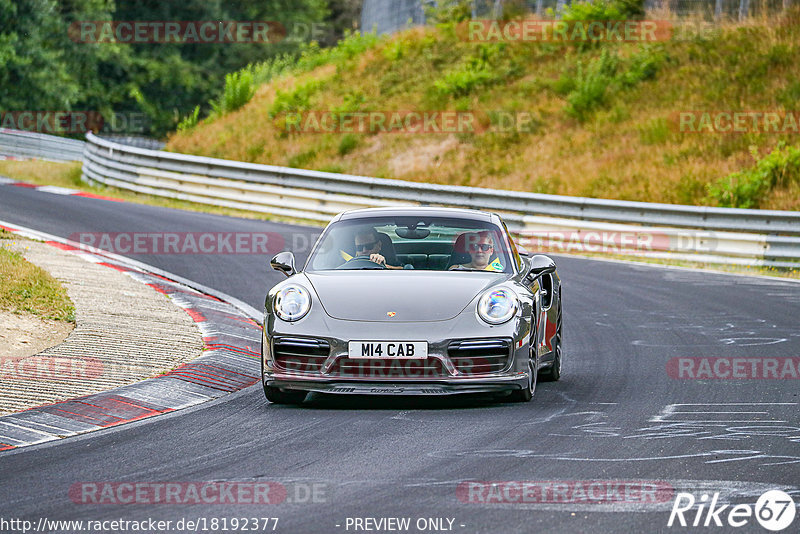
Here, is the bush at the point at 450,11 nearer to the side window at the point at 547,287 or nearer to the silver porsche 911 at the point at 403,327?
the side window at the point at 547,287

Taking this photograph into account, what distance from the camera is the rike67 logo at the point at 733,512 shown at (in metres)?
5.03

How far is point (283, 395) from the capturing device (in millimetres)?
7965

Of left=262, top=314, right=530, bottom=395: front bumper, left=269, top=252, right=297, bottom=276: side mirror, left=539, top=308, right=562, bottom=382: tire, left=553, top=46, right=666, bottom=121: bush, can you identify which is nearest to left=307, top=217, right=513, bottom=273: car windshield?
left=269, top=252, right=297, bottom=276: side mirror

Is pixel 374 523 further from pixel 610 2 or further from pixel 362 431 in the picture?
pixel 610 2

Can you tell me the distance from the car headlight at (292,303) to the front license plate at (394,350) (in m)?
0.56

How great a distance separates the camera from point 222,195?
80.3ft

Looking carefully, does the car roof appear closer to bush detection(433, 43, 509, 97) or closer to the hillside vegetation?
the hillside vegetation

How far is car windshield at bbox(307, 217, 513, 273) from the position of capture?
8719mm

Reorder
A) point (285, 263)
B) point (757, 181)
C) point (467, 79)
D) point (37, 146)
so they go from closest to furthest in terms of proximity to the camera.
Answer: point (285, 263), point (757, 181), point (467, 79), point (37, 146)

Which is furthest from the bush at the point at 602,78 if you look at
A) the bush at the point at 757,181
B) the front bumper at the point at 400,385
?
the front bumper at the point at 400,385

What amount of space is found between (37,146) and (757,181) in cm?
2430

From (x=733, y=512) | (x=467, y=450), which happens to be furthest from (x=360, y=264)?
(x=733, y=512)

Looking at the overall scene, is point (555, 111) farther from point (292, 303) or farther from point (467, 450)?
point (467, 450)

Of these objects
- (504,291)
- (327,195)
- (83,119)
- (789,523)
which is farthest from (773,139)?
(83,119)
